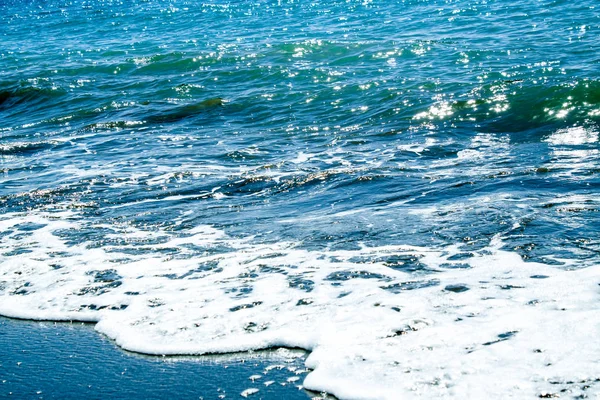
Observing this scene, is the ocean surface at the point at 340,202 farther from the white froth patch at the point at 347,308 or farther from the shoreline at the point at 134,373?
the shoreline at the point at 134,373

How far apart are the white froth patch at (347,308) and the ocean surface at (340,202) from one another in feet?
0.06

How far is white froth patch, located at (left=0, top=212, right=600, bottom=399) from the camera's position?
414 centimetres

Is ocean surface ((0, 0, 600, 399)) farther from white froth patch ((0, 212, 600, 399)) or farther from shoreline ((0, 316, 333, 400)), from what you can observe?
shoreline ((0, 316, 333, 400))

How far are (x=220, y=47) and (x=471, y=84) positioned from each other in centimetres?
819

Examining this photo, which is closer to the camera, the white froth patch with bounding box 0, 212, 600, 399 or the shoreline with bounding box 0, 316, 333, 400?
the white froth patch with bounding box 0, 212, 600, 399

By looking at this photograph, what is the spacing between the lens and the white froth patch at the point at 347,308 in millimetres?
4145

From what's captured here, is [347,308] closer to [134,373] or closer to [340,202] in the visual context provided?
[134,373]

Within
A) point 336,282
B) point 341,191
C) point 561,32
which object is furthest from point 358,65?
point 336,282

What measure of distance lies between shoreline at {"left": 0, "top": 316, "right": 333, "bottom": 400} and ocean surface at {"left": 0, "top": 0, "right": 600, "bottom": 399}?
124mm

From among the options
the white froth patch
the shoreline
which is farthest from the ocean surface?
the shoreline

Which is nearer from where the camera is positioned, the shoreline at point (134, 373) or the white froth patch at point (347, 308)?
the white froth patch at point (347, 308)

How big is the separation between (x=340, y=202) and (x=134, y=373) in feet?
12.7

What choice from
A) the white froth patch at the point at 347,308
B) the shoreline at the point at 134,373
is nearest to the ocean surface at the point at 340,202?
the white froth patch at the point at 347,308

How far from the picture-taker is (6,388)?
14.6 feet
